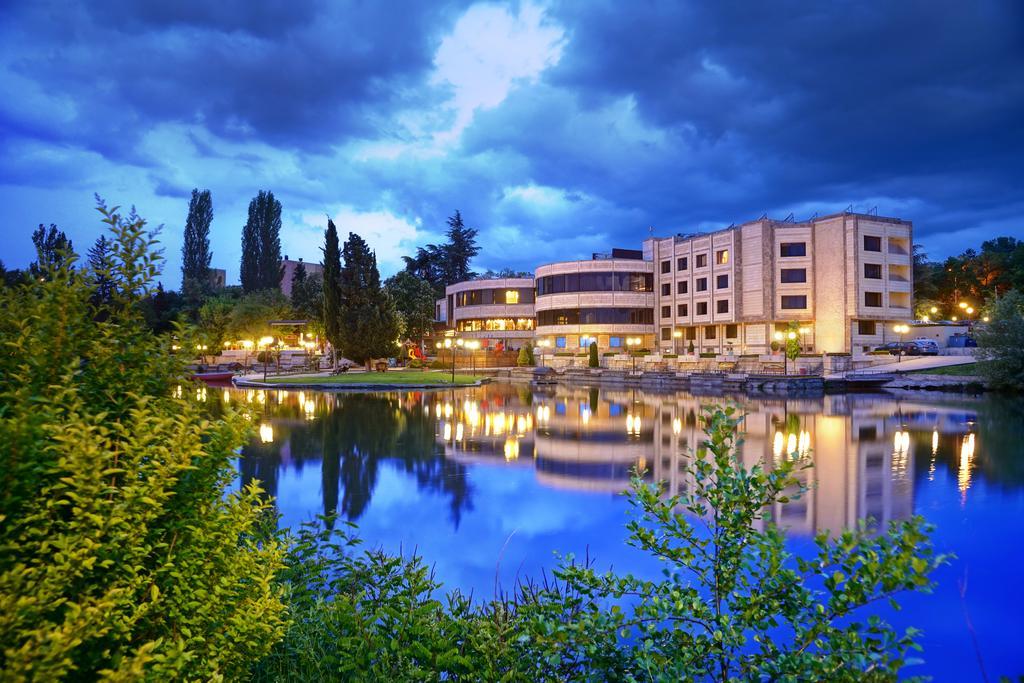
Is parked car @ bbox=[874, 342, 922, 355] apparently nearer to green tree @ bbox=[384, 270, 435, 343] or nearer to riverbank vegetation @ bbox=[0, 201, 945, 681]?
green tree @ bbox=[384, 270, 435, 343]

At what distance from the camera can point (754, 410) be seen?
31.6 meters

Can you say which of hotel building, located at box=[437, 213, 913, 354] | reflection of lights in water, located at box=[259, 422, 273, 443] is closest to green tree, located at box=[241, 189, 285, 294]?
hotel building, located at box=[437, 213, 913, 354]

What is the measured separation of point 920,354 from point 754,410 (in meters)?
33.3

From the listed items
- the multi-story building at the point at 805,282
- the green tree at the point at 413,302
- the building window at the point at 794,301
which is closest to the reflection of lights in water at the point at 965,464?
the multi-story building at the point at 805,282

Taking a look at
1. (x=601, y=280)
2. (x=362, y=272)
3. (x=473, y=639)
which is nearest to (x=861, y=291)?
(x=601, y=280)

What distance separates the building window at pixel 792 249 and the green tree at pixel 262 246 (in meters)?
70.4

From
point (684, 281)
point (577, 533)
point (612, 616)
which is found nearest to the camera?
point (612, 616)

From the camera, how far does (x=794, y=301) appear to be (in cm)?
6469

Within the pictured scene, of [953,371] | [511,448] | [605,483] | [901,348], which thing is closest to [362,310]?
[511,448]

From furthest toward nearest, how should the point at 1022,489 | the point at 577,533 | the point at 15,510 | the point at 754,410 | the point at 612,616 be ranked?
1. the point at 754,410
2. the point at 1022,489
3. the point at 577,533
4. the point at 612,616
5. the point at 15,510

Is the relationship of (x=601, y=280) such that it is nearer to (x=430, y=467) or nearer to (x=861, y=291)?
(x=861, y=291)

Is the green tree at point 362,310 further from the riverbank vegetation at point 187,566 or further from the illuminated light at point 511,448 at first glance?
the riverbank vegetation at point 187,566

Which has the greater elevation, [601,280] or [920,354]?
[601,280]

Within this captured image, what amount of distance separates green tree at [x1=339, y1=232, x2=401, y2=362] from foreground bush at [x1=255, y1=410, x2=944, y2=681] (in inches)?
1824
